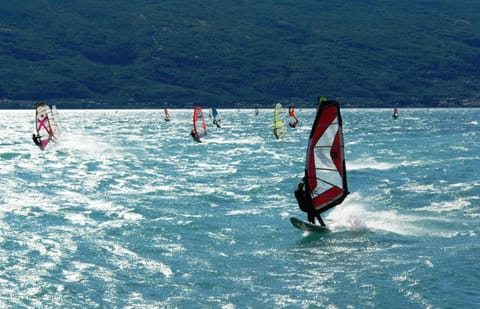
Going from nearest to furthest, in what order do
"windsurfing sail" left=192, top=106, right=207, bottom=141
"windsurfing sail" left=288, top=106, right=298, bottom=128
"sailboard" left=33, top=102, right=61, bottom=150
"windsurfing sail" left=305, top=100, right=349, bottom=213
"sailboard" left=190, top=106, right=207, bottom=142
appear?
"windsurfing sail" left=305, top=100, right=349, bottom=213
"sailboard" left=33, top=102, right=61, bottom=150
"windsurfing sail" left=192, top=106, right=207, bottom=141
"sailboard" left=190, top=106, right=207, bottom=142
"windsurfing sail" left=288, top=106, right=298, bottom=128

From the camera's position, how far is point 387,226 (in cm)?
2445

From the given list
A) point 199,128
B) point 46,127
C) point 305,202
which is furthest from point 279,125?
point 305,202

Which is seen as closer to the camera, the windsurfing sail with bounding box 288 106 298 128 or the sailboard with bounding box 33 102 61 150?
the sailboard with bounding box 33 102 61 150

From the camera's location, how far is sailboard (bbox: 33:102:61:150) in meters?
56.1

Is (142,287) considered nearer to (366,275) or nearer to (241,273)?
(241,273)

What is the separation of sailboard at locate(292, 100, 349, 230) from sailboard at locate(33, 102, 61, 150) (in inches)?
1423

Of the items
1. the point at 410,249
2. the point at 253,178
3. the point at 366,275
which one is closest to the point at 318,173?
the point at 410,249

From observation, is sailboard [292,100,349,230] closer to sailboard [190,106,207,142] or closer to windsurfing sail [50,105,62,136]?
windsurfing sail [50,105,62,136]

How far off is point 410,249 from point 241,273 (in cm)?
500

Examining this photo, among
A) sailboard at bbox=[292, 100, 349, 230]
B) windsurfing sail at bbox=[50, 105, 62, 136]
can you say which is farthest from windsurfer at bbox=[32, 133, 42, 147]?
sailboard at bbox=[292, 100, 349, 230]

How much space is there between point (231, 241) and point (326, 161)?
3.65m

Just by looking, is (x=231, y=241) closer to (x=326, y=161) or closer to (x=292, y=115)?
(x=326, y=161)

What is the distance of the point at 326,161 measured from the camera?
902 inches

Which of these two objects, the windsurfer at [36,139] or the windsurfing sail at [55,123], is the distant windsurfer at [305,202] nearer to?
the windsurfer at [36,139]
